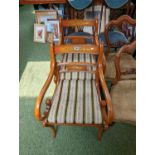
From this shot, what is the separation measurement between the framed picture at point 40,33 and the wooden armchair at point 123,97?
173 cm

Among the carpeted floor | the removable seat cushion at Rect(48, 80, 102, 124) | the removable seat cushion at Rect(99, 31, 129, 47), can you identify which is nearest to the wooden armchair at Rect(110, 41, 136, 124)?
the removable seat cushion at Rect(48, 80, 102, 124)

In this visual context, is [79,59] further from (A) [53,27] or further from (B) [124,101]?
(A) [53,27]

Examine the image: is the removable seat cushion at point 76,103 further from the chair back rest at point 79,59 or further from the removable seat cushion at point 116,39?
the removable seat cushion at point 116,39

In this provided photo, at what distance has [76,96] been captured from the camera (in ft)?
3.89

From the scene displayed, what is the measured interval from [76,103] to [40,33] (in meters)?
1.91

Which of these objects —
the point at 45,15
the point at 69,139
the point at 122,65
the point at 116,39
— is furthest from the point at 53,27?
the point at 69,139

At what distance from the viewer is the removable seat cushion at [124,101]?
108 centimetres

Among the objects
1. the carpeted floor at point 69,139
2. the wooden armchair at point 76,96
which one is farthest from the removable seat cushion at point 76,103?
the carpeted floor at point 69,139

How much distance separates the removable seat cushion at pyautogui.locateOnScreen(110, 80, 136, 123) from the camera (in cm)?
108

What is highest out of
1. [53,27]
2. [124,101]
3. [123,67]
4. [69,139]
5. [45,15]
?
[45,15]

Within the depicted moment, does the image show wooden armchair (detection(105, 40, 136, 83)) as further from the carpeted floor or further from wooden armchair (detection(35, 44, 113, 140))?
the carpeted floor

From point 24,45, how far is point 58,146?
189 centimetres

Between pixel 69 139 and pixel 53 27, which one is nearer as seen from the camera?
pixel 69 139
